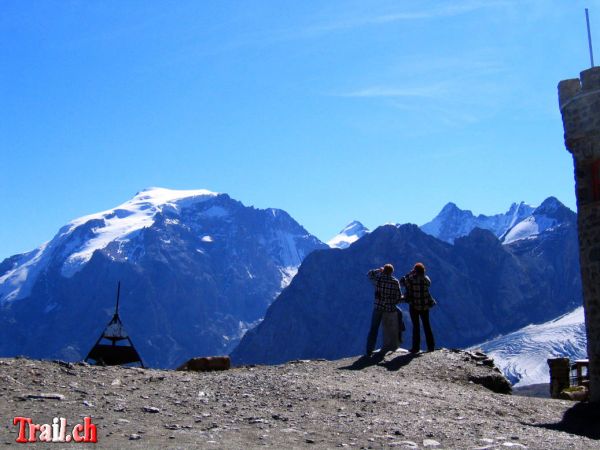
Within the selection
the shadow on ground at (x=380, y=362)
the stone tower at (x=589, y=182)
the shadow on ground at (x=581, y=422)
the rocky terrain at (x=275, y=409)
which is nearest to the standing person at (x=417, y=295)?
the shadow on ground at (x=380, y=362)

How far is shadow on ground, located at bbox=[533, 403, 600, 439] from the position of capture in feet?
53.2

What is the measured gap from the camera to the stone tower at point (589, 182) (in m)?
18.7

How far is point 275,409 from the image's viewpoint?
15.0 m

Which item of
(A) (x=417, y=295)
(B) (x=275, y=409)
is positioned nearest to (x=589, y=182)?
(A) (x=417, y=295)

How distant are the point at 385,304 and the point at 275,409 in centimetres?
897

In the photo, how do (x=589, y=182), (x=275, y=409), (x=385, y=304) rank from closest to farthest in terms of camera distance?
(x=275, y=409)
(x=589, y=182)
(x=385, y=304)

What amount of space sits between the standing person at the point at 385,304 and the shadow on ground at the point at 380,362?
392mm

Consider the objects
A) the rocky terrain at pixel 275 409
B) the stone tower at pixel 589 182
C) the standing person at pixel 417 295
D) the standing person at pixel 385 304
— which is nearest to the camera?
the rocky terrain at pixel 275 409

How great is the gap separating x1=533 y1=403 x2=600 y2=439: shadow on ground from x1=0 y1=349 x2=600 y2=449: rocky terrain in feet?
0.60

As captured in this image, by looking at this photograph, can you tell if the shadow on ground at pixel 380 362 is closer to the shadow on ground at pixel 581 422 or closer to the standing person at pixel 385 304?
the standing person at pixel 385 304

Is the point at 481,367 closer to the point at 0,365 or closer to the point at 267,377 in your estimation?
the point at 267,377

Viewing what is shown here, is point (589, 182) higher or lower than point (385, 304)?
higher

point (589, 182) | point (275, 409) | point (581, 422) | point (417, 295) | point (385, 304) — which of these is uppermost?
point (589, 182)

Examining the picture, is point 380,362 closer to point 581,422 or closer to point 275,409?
point 581,422
